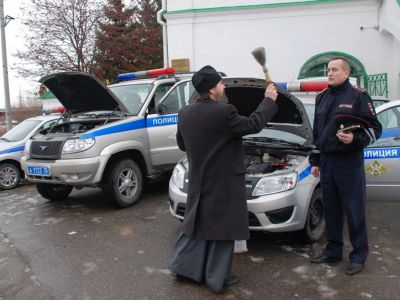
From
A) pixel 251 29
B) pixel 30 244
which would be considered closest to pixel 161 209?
pixel 30 244

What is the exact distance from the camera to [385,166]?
4992mm

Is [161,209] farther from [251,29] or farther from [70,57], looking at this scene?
[70,57]

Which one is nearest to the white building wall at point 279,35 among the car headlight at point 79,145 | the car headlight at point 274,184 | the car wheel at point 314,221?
the car headlight at point 79,145

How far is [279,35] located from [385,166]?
350 inches

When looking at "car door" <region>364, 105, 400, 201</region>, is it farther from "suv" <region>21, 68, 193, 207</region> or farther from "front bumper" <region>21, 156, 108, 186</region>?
"front bumper" <region>21, 156, 108, 186</region>

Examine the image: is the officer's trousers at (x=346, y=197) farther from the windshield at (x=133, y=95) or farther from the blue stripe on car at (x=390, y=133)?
the windshield at (x=133, y=95)

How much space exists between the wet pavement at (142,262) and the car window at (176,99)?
1646 mm

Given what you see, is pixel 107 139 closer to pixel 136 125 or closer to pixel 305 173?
pixel 136 125

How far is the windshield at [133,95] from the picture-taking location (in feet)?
23.3

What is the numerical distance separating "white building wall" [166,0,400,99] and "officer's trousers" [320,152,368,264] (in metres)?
9.42

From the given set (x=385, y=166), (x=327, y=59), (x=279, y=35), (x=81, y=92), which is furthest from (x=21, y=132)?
(x=327, y=59)

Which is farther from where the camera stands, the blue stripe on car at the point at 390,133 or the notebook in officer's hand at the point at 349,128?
the blue stripe on car at the point at 390,133

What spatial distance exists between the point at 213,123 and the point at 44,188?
485cm

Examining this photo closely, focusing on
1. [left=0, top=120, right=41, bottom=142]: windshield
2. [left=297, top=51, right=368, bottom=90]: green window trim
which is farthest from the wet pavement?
[left=297, top=51, right=368, bottom=90]: green window trim
